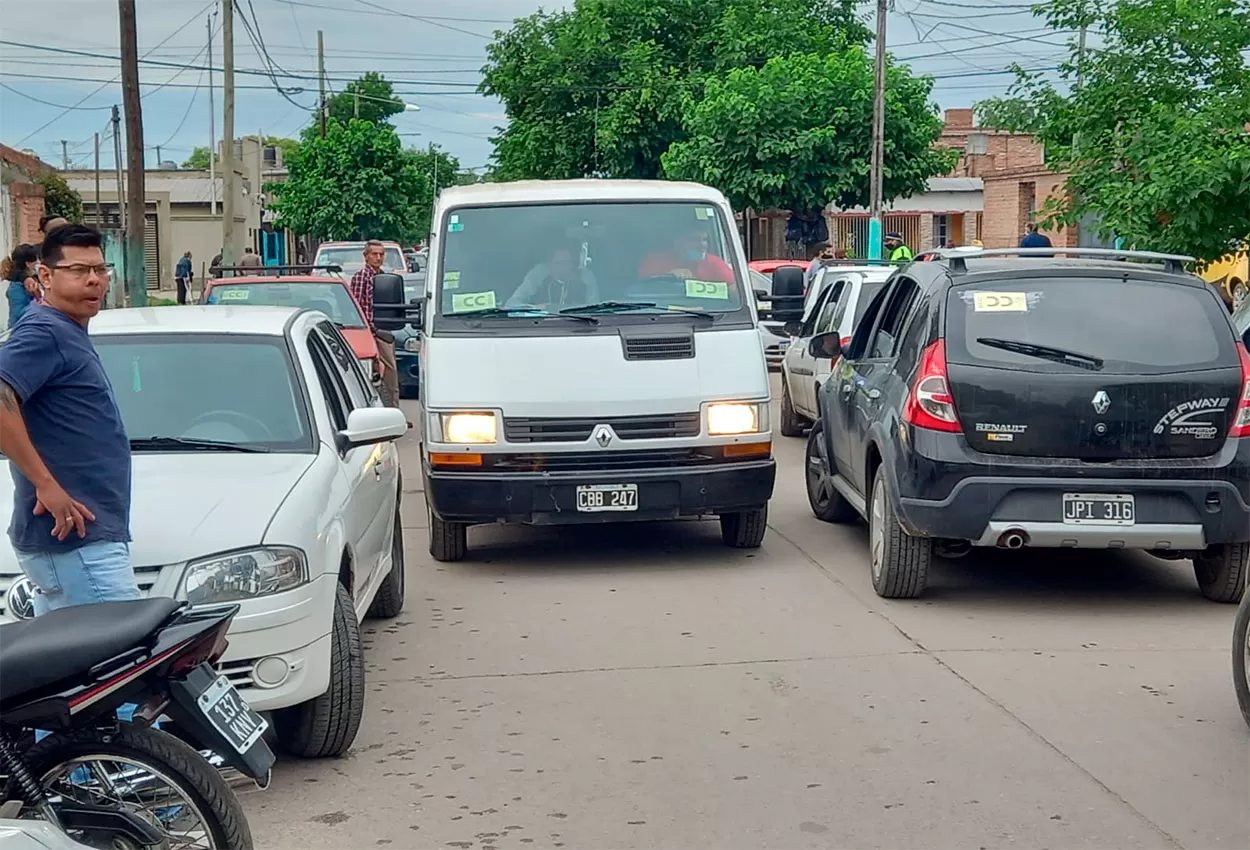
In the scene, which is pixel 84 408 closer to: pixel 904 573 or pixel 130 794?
pixel 130 794

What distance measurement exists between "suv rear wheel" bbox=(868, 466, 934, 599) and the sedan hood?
3346 millimetres

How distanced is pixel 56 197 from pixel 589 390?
86.1ft

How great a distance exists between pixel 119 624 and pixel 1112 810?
10.6ft

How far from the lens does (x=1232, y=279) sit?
17766 millimetres

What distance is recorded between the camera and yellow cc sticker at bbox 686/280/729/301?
9.87m

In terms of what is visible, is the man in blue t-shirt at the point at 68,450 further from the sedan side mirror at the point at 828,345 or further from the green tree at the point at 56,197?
the green tree at the point at 56,197

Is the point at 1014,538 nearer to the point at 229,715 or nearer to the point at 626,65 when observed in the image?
the point at 229,715

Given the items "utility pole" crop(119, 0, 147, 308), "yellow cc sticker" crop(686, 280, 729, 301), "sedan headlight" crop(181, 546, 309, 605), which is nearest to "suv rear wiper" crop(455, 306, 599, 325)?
"yellow cc sticker" crop(686, 280, 729, 301)

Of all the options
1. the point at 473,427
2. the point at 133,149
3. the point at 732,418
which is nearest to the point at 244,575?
the point at 473,427

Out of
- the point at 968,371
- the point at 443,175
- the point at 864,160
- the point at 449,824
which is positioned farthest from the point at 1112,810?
the point at 443,175

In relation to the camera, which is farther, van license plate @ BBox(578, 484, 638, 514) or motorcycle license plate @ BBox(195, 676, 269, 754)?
van license plate @ BBox(578, 484, 638, 514)

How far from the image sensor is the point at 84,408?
505cm

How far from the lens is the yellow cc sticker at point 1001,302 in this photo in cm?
810

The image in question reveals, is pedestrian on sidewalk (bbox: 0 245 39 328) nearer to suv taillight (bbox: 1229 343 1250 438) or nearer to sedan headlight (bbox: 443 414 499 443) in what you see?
sedan headlight (bbox: 443 414 499 443)
